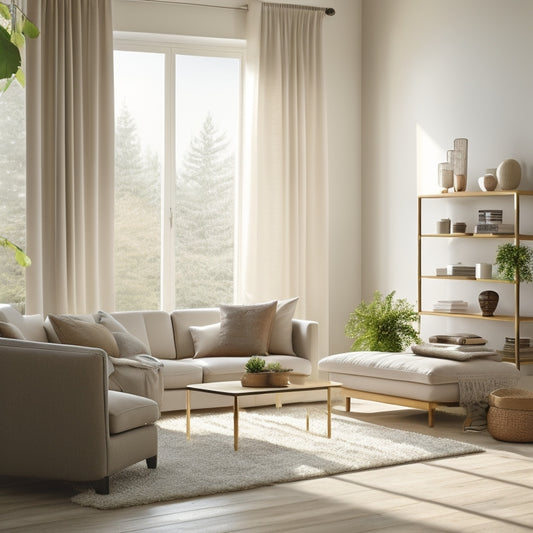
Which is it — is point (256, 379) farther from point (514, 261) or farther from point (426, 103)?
point (426, 103)

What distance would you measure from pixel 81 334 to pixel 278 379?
135 cm

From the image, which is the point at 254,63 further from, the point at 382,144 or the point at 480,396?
the point at 480,396

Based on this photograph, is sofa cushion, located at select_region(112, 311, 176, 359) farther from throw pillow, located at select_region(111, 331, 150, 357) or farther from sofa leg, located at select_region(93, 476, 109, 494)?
sofa leg, located at select_region(93, 476, 109, 494)

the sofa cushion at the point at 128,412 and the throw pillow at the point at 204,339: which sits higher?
the throw pillow at the point at 204,339

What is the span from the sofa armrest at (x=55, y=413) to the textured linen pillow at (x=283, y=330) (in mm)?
3012

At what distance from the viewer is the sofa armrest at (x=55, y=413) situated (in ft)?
13.2

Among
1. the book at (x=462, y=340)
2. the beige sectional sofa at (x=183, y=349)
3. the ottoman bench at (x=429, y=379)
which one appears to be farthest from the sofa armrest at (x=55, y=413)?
the book at (x=462, y=340)

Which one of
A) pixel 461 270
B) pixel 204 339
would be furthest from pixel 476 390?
pixel 204 339

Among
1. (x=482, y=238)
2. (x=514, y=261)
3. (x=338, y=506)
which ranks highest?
(x=482, y=238)

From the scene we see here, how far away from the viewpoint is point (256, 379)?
17.3 feet

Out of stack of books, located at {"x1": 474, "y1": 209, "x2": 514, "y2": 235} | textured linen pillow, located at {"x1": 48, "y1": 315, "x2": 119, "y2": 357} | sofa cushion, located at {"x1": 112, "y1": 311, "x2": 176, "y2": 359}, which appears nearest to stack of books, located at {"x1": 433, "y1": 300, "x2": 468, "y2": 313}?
stack of books, located at {"x1": 474, "y1": 209, "x2": 514, "y2": 235}

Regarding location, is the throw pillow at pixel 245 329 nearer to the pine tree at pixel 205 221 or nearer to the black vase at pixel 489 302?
the pine tree at pixel 205 221

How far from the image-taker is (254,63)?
7.65 meters

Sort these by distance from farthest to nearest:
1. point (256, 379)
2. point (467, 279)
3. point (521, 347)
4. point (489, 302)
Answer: point (467, 279) < point (489, 302) < point (521, 347) < point (256, 379)
